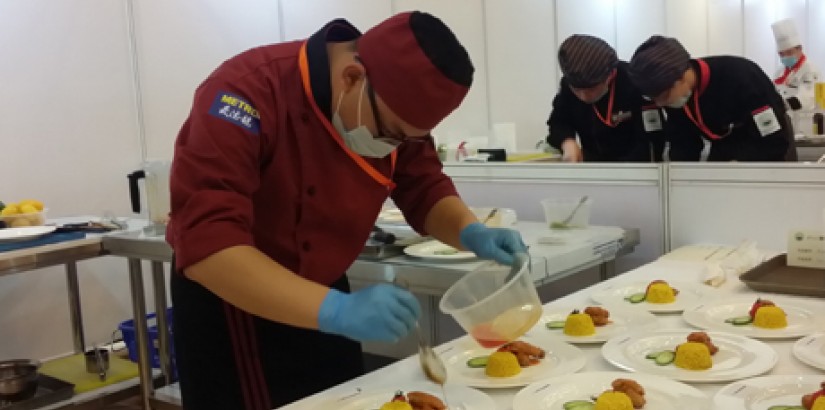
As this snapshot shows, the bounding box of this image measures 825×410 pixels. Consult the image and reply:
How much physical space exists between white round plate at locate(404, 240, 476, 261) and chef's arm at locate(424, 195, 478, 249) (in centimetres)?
31

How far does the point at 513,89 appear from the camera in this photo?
5.53m

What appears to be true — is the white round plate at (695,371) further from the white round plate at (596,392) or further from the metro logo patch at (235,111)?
the metro logo patch at (235,111)

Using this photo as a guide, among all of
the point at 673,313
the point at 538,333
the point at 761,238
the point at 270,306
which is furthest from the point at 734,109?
the point at 270,306

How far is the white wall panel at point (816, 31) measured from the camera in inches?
251

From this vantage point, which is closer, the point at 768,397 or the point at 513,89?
the point at 768,397

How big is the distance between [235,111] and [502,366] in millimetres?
596

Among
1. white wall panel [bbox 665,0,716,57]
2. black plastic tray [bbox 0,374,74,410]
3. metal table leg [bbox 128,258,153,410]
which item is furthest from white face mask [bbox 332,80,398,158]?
white wall panel [bbox 665,0,716,57]

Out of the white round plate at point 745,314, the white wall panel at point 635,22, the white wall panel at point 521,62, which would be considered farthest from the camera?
the white wall panel at point 635,22

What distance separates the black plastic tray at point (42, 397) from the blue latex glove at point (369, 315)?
1.96m

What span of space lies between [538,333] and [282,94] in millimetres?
670

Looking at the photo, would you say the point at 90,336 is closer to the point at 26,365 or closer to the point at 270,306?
the point at 26,365

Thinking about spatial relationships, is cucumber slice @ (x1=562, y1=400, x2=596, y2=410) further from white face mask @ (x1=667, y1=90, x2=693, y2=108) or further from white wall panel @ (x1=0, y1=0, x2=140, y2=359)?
white wall panel @ (x1=0, y1=0, x2=140, y2=359)

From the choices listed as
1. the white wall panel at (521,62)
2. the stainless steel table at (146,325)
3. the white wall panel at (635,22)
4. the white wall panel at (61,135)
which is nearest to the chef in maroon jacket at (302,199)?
the stainless steel table at (146,325)

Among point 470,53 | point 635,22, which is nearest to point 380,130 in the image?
point 470,53
